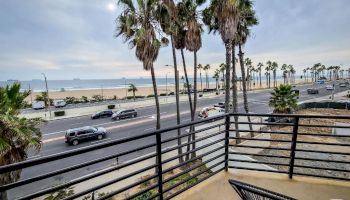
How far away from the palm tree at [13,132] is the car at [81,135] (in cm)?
1397

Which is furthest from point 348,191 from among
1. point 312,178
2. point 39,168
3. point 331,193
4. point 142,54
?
point 39,168

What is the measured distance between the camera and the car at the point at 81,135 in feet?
67.5

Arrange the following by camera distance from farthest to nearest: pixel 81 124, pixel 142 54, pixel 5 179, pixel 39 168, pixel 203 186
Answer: pixel 81 124, pixel 39 168, pixel 142 54, pixel 5 179, pixel 203 186

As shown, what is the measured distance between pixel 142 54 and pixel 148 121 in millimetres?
16331

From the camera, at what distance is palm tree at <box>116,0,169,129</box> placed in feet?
44.8

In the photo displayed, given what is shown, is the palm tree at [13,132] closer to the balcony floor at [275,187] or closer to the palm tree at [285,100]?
the balcony floor at [275,187]

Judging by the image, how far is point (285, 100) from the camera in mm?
23469

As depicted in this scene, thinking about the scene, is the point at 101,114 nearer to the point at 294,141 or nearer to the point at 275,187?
the point at 275,187

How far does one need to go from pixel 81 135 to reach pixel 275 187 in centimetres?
2025

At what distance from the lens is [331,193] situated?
354 cm

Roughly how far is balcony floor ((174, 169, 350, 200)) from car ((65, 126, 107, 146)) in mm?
19333

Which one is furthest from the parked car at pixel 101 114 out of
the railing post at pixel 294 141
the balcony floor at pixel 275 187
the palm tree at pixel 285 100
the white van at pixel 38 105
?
Answer: the railing post at pixel 294 141

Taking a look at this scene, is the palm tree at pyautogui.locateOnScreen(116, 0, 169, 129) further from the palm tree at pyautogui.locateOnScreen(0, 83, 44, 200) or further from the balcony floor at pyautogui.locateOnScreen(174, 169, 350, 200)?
the balcony floor at pyautogui.locateOnScreen(174, 169, 350, 200)

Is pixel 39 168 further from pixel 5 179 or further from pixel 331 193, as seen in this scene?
pixel 331 193
